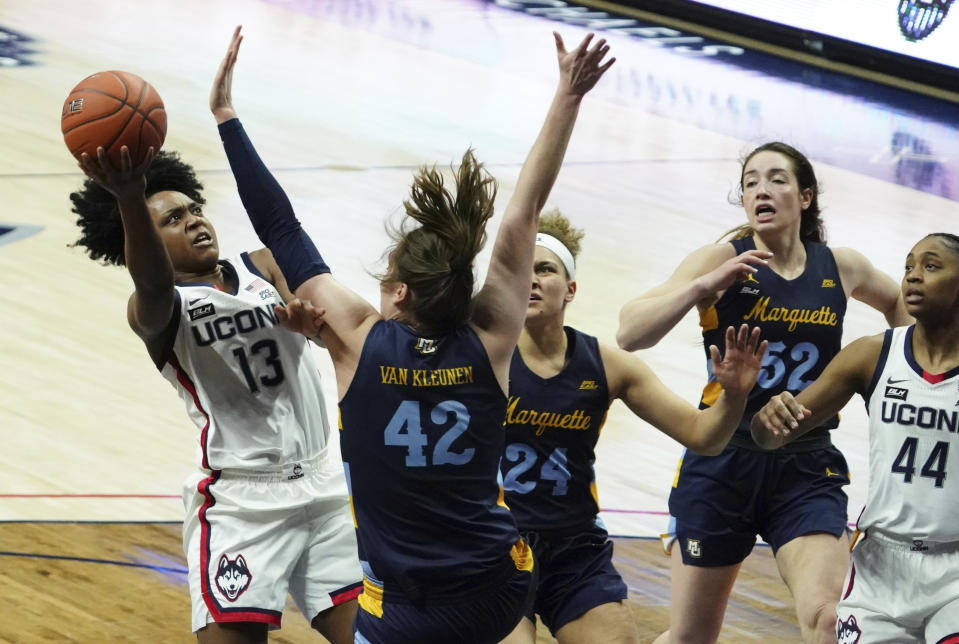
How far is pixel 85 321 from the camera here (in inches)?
374

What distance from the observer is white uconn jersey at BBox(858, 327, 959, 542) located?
4.70 m

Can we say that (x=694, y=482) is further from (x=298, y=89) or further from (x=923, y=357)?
(x=298, y=89)

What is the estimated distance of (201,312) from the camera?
A: 4992 millimetres

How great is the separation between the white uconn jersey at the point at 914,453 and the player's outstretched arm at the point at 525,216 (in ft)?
4.71

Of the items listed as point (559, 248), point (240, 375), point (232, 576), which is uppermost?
point (559, 248)

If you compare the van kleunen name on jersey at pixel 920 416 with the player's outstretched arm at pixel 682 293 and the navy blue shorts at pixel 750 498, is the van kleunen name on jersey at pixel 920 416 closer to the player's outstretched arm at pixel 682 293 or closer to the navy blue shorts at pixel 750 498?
the player's outstretched arm at pixel 682 293

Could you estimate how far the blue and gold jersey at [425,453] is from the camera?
Answer: 401cm

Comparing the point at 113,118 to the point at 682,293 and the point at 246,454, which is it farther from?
the point at 682,293

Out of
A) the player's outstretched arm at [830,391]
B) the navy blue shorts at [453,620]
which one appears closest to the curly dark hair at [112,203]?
the navy blue shorts at [453,620]

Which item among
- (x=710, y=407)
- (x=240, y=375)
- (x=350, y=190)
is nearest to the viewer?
(x=710, y=407)

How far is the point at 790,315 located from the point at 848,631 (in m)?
1.36

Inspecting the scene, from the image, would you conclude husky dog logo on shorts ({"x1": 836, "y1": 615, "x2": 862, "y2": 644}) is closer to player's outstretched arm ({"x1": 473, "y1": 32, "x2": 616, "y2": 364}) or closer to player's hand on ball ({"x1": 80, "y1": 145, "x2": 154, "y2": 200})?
player's outstretched arm ({"x1": 473, "y1": 32, "x2": 616, "y2": 364})

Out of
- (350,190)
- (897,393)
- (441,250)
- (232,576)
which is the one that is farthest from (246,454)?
(350,190)

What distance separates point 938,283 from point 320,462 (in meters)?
2.18
